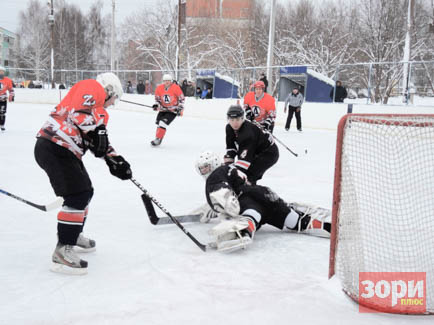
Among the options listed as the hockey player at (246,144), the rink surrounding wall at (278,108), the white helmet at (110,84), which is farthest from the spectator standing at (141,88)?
the white helmet at (110,84)

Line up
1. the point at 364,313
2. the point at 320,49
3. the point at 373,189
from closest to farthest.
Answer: the point at 364,313 < the point at 373,189 < the point at 320,49

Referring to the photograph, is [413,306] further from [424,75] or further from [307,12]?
[307,12]

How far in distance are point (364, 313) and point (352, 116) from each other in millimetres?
859

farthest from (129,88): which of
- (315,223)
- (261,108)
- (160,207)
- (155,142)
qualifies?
(315,223)

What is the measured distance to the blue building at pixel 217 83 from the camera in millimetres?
15820

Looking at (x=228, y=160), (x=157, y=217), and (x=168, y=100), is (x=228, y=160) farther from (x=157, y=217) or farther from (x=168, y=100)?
(x=168, y=100)

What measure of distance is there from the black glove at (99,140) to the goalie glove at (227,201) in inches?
28.8

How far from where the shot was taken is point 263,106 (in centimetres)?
636

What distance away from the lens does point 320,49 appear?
22578 mm

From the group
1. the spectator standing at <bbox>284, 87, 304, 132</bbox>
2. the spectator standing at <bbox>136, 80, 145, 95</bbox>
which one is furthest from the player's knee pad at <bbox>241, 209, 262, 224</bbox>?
the spectator standing at <bbox>136, 80, 145, 95</bbox>

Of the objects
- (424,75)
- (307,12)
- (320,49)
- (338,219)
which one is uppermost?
(307,12)

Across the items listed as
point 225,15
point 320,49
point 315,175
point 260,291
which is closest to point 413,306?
point 260,291

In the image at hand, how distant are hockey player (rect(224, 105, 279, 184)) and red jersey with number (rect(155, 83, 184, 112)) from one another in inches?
155

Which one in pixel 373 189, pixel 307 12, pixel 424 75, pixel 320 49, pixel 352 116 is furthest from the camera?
pixel 307 12
